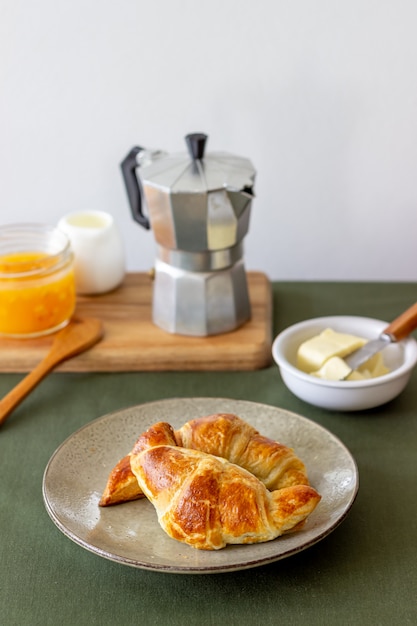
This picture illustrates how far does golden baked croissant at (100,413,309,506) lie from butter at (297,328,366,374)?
22 centimetres

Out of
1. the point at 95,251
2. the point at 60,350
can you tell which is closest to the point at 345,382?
the point at 60,350

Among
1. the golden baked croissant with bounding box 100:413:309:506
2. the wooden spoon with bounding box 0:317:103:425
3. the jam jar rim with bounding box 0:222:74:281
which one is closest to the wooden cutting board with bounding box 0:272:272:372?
the wooden spoon with bounding box 0:317:103:425

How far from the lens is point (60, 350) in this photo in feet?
4.02

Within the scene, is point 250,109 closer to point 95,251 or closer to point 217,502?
point 95,251

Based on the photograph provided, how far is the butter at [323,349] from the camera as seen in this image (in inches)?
43.2

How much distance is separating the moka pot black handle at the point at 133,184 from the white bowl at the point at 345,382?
301 mm

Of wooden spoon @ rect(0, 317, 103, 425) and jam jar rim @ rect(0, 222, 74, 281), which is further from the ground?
jam jar rim @ rect(0, 222, 74, 281)

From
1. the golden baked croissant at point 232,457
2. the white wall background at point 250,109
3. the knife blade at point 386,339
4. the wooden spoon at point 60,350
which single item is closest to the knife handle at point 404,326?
the knife blade at point 386,339

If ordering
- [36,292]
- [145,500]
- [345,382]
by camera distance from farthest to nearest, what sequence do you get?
1. [36,292]
2. [345,382]
3. [145,500]

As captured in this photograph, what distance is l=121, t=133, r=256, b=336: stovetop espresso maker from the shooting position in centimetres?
120

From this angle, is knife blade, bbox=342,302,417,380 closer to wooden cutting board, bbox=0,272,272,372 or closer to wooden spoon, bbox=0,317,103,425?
wooden cutting board, bbox=0,272,272,372

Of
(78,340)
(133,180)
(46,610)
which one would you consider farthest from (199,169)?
(46,610)

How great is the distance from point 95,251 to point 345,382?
524 mm

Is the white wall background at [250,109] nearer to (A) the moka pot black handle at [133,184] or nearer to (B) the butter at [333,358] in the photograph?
(A) the moka pot black handle at [133,184]
